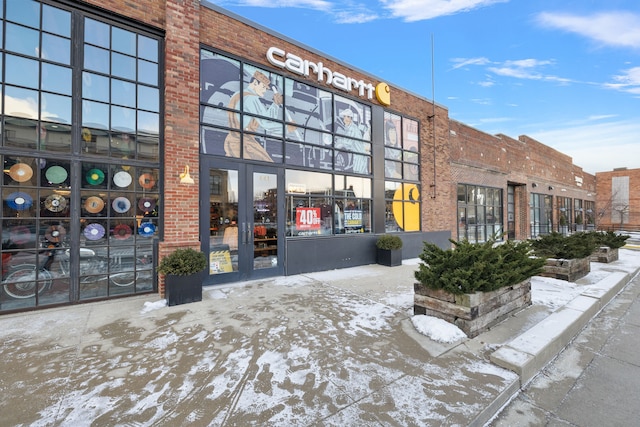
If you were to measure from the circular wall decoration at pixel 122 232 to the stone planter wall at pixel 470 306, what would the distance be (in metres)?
5.47

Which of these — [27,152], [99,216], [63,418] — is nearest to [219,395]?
[63,418]

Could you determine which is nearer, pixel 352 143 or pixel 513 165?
pixel 352 143

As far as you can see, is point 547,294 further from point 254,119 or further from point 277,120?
point 254,119

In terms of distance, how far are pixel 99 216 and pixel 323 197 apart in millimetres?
5256

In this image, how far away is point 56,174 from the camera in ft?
16.1

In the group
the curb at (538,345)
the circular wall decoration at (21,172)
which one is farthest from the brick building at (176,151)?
the curb at (538,345)

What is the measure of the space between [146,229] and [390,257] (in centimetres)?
651

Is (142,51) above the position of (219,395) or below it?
above

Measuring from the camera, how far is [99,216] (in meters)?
5.26

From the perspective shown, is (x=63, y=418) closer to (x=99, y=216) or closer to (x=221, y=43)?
(x=99, y=216)

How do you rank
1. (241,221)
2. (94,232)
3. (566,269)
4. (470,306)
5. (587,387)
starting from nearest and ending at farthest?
1. (587,387)
2. (470,306)
3. (94,232)
4. (566,269)
5. (241,221)

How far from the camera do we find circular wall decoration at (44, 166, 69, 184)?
4.87 metres

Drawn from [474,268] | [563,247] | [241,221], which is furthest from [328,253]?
[563,247]

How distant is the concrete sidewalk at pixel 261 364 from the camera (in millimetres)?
2244
